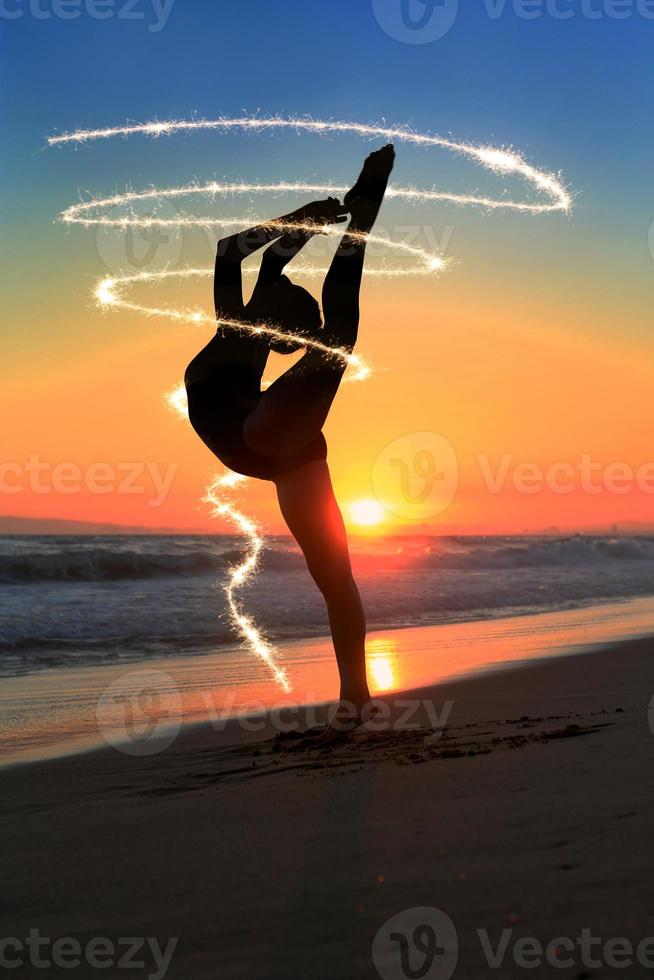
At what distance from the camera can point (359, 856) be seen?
9.33ft

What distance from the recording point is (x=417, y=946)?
2.23m

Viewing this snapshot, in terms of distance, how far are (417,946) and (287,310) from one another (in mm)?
3407

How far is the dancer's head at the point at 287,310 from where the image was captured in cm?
499

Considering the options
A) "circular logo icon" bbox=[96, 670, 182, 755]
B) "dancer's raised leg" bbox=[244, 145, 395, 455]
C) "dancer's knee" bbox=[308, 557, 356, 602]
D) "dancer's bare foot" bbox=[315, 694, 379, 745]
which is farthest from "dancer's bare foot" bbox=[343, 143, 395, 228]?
"circular logo icon" bbox=[96, 670, 182, 755]

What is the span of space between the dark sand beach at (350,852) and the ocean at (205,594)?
7220mm

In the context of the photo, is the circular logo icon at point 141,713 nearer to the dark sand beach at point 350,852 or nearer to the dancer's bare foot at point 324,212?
the dark sand beach at point 350,852

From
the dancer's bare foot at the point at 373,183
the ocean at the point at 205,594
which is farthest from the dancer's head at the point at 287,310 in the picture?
the ocean at the point at 205,594

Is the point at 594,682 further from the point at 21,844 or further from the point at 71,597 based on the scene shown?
the point at 71,597

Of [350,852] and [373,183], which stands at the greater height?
[373,183]

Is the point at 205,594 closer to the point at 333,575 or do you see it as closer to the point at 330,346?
the point at 333,575

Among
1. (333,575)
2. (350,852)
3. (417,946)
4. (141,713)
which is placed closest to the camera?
(417,946)

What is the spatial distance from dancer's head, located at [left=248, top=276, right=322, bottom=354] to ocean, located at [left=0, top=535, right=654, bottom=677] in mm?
7018

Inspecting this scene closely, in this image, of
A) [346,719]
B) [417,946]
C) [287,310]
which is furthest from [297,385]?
[417,946]

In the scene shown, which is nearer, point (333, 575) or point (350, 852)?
point (350, 852)
